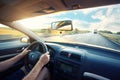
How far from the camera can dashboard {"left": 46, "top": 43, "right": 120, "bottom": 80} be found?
262 cm

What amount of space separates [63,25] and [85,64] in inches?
47.3

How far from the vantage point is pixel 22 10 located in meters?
3.30

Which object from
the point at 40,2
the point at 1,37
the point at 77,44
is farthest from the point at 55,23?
the point at 1,37

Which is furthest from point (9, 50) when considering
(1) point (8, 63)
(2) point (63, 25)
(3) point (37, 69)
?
(3) point (37, 69)

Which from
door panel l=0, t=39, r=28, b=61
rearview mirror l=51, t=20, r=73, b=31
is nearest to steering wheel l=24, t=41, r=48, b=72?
rearview mirror l=51, t=20, r=73, b=31

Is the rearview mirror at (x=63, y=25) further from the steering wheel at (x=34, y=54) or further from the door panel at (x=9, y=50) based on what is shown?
the door panel at (x=9, y=50)

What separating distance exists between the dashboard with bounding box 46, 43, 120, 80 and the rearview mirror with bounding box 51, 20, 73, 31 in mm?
531

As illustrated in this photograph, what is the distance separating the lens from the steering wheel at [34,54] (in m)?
3.16

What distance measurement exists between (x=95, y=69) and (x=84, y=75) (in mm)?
219

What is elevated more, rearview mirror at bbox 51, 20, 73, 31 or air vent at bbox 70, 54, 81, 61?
rearview mirror at bbox 51, 20, 73, 31

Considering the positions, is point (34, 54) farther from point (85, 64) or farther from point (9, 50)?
point (9, 50)

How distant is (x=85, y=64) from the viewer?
2887 millimetres

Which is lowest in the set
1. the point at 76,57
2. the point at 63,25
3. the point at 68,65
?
the point at 68,65

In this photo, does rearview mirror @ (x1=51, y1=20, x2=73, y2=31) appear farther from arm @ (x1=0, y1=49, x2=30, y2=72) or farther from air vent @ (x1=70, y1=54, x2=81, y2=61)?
arm @ (x1=0, y1=49, x2=30, y2=72)
